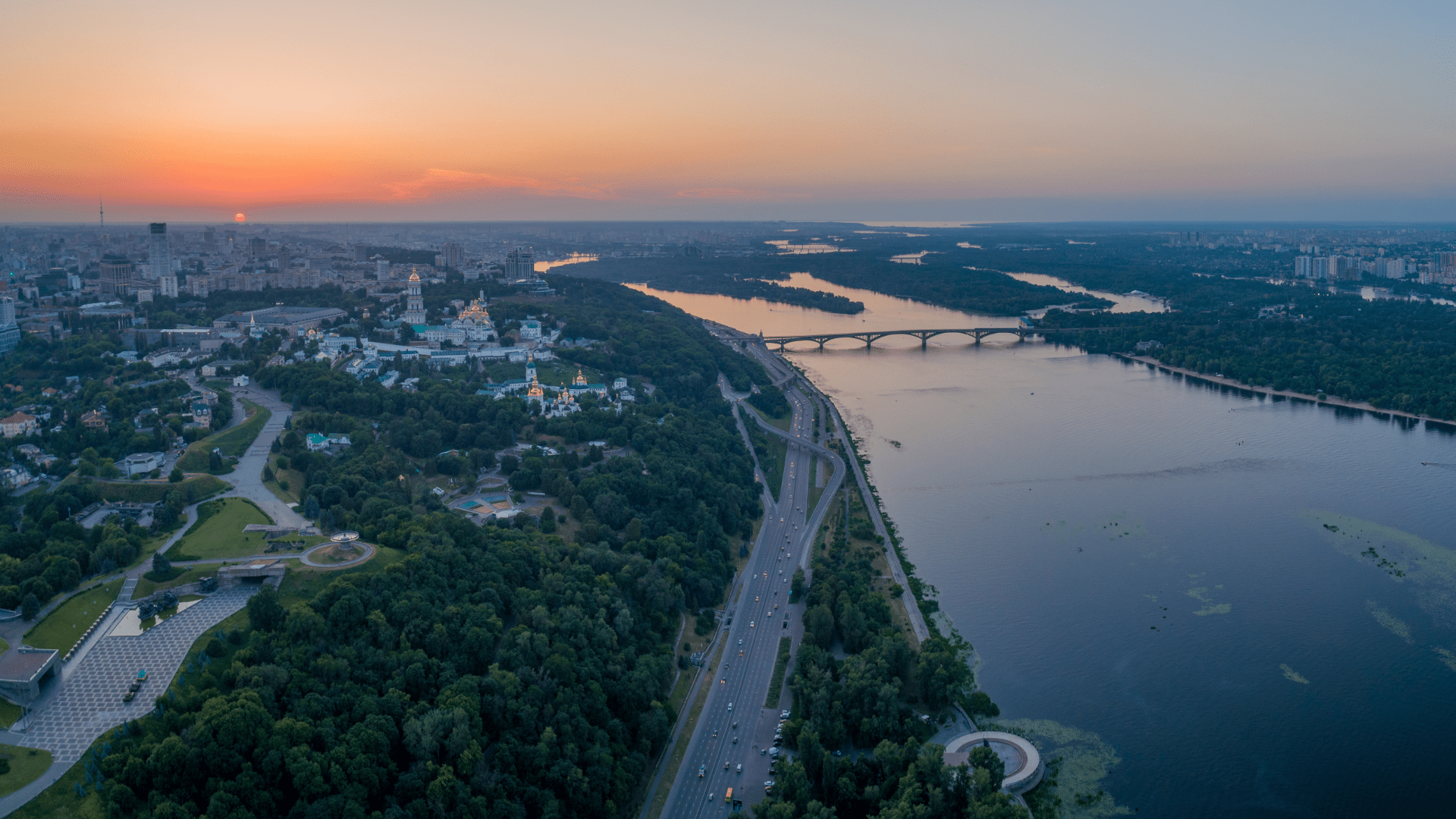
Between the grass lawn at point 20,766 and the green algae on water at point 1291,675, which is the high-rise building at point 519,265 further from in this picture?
the grass lawn at point 20,766

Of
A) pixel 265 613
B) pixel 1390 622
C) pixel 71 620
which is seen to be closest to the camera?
pixel 265 613

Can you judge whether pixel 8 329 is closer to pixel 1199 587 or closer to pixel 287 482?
pixel 287 482

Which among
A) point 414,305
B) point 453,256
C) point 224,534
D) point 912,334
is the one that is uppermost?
point 453,256

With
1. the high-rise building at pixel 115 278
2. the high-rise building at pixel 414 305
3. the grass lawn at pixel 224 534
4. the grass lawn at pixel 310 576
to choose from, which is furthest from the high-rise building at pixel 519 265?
the grass lawn at pixel 310 576

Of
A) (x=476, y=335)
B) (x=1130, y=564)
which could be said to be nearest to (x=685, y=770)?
(x=1130, y=564)

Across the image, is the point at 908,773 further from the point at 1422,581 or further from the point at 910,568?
the point at 1422,581

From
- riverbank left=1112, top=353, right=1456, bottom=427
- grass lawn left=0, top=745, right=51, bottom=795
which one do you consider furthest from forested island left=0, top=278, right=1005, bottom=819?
riverbank left=1112, top=353, right=1456, bottom=427

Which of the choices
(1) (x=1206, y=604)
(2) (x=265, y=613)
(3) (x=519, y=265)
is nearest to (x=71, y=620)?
(2) (x=265, y=613)
